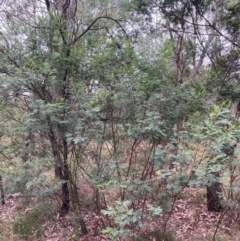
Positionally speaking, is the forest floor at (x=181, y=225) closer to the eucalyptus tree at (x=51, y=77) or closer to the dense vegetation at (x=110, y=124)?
the dense vegetation at (x=110, y=124)

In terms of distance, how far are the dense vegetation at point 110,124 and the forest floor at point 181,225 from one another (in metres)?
0.05

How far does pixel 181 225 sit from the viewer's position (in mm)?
3684

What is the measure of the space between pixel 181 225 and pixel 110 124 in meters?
1.72

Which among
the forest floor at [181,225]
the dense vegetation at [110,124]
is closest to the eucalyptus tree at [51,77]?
the dense vegetation at [110,124]

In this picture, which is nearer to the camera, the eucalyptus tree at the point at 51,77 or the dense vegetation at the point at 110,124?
the dense vegetation at the point at 110,124

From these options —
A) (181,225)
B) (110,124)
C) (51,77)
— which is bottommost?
(181,225)

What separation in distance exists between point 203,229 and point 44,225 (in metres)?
2.07

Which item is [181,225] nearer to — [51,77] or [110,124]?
[110,124]

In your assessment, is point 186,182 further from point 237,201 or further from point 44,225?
point 44,225

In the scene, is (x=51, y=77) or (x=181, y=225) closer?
(x=51, y=77)

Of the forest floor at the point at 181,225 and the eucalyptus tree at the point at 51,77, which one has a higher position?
the eucalyptus tree at the point at 51,77

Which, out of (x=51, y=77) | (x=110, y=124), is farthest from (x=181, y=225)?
(x=51, y=77)

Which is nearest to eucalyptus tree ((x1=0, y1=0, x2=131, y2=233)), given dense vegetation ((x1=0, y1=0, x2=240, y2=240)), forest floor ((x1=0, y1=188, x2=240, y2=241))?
dense vegetation ((x1=0, y1=0, x2=240, y2=240))

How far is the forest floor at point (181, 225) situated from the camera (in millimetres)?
3349
